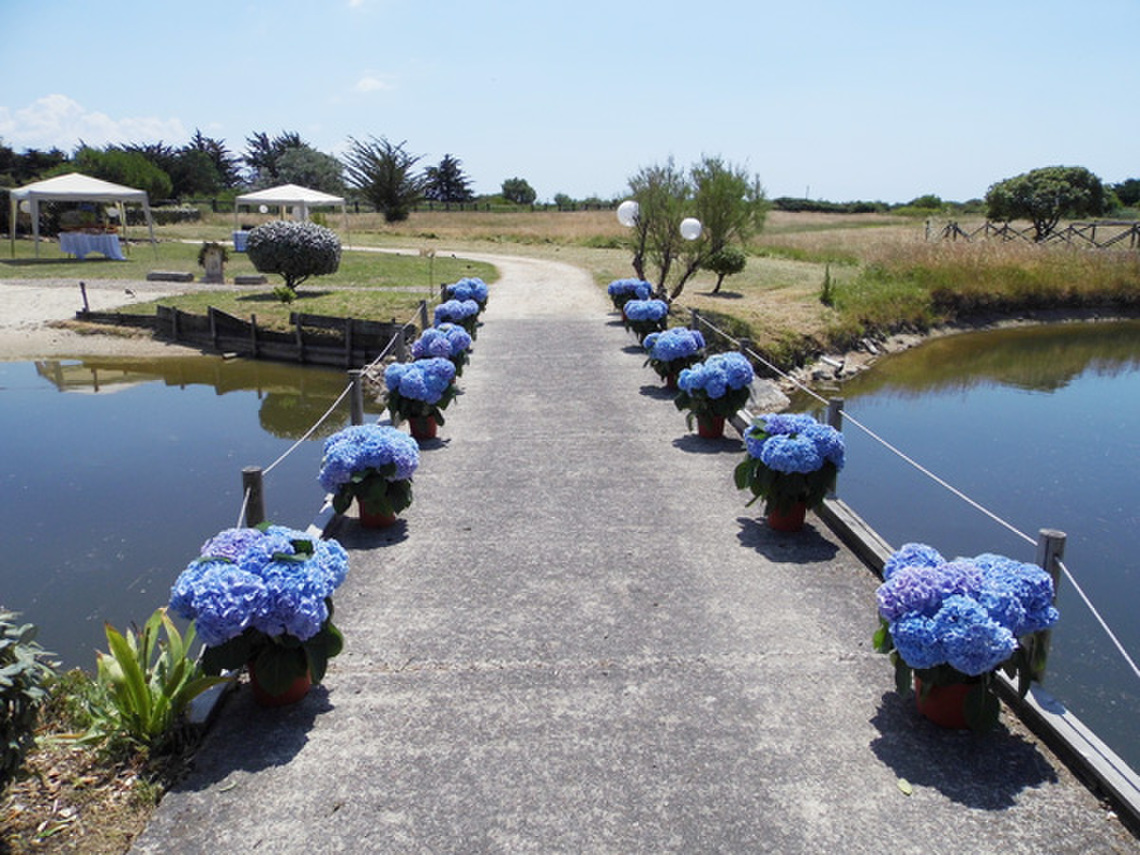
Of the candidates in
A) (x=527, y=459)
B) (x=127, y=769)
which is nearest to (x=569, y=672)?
(x=127, y=769)

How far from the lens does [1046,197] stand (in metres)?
43.0

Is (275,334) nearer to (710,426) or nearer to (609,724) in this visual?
(710,426)

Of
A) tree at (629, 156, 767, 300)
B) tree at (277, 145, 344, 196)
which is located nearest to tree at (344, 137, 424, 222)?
tree at (277, 145, 344, 196)

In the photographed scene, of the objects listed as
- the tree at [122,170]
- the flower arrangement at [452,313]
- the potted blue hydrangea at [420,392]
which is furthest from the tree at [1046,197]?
the tree at [122,170]

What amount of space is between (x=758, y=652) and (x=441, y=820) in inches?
89.5

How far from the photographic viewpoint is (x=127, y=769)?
425 cm

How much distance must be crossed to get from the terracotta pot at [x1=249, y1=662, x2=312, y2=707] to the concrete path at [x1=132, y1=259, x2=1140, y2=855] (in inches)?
2.5

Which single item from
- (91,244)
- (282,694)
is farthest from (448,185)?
(282,694)

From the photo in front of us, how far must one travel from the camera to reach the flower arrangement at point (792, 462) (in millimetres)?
6852

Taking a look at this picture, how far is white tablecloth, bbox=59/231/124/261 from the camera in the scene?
35.5 meters

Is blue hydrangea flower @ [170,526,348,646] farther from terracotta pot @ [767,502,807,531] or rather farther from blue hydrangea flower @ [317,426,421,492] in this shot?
terracotta pot @ [767,502,807,531]

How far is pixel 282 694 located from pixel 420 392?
17.4 ft

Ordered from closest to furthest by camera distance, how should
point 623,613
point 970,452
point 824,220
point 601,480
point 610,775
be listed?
point 610,775, point 623,613, point 601,480, point 970,452, point 824,220

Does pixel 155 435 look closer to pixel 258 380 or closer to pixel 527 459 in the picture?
pixel 258 380
